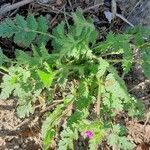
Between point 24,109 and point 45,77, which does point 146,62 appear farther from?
point 24,109

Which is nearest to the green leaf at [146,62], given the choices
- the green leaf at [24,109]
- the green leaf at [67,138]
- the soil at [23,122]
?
the soil at [23,122]

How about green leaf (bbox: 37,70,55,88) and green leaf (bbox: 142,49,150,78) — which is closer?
green leaf (bbox: 37,70,55,88)

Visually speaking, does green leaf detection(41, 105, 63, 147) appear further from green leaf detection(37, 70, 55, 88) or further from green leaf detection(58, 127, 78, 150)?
green leaf detection(37, 70, 55, 88)

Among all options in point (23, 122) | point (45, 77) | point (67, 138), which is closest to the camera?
point (45, 77)

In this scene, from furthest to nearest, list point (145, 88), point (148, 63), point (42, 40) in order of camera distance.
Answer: point (145, 88) → point (42, 40) → point (148, 63)

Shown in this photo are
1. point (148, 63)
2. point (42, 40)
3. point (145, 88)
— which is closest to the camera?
point (148, 63)

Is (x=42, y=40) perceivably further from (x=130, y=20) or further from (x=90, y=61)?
(x=130, y=20)

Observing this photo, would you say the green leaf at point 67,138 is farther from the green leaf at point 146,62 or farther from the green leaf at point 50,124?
the green leaf at point 146,62

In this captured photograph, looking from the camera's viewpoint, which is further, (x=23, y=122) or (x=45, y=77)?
(x=23, y=122)

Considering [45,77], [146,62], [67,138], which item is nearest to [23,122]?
[67,138]

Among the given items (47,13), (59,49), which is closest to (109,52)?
(59,49)

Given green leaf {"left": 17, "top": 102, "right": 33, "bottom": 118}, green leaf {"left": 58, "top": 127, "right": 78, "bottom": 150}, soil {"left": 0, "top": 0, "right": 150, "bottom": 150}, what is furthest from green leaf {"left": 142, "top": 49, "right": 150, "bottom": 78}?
green leaf {"left": 17, "top": 102, "right": 33, "bottom": 118}
